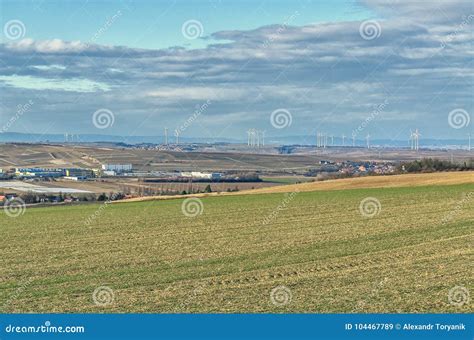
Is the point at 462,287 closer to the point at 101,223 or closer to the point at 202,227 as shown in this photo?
the point at 202,227

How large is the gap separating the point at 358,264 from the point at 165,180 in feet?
221

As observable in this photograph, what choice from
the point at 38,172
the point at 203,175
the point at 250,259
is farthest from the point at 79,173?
the point at 250,259

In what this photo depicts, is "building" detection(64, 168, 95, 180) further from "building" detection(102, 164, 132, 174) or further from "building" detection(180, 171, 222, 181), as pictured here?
"building" detection(180, 171, 222, 181)

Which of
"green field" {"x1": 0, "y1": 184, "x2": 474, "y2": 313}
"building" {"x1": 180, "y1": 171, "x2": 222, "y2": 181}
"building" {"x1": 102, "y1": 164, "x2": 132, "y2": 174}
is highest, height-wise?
"building" {"x1": 102, "y1": 164, "x2": 132, "y2": 174}

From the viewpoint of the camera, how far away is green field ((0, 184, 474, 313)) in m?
15.3

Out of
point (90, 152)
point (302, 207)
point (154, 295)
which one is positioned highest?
point (90, 152)

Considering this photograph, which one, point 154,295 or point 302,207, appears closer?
point 154,295

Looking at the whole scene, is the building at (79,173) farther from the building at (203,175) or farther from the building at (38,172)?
the building at (203,175)

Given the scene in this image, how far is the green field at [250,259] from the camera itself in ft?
50.3

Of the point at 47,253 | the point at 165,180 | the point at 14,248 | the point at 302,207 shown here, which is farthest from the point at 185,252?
the point at 165,180

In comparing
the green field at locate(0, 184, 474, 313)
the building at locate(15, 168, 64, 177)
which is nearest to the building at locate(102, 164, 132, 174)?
the building at locate(15, 168, 64, 177)

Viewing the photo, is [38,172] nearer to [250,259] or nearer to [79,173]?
[79,173]

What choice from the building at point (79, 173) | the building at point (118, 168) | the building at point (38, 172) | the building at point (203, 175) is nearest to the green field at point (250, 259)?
the building at point (203, 175)

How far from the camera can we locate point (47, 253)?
26.2 m
